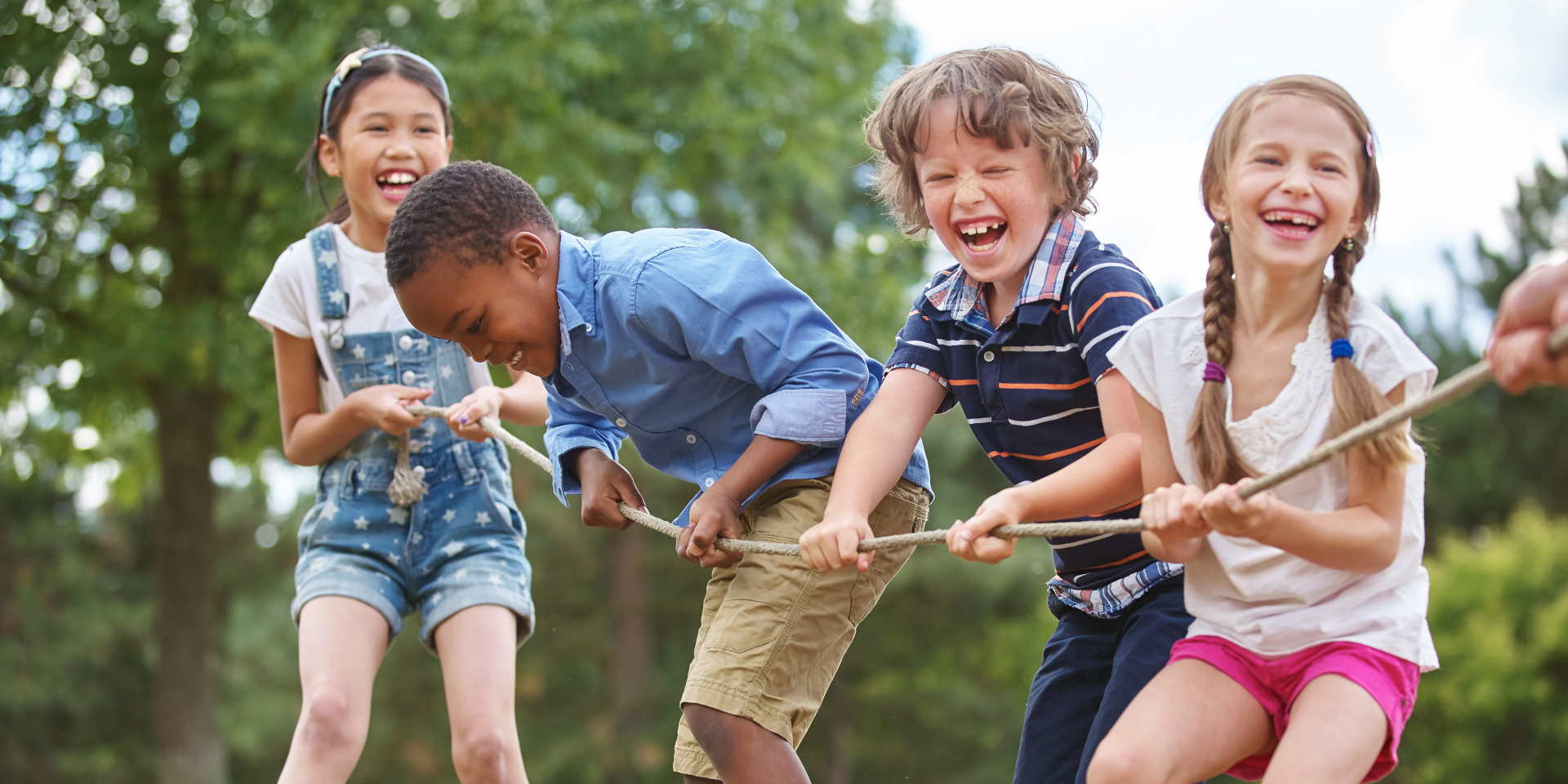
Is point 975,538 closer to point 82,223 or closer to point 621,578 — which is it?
point 82,223

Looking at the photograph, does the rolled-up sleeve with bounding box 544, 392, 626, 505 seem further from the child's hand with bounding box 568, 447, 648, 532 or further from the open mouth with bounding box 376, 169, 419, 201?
the open mouth with bounding box 376, 169, 419, 201

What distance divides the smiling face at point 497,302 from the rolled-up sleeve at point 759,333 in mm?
202

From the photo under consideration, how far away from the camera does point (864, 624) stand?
15.8 m

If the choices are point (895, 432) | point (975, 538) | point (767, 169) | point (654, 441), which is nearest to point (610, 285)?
point (654, 441)

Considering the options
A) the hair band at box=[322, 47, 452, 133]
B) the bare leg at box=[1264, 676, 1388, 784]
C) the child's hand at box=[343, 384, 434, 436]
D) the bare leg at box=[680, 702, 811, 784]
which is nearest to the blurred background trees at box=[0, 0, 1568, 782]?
the hair band at box=[322, 47, 452, 133]

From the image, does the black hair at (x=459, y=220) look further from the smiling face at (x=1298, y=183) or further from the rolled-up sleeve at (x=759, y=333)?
the smiling face at (x=1298, y=183)

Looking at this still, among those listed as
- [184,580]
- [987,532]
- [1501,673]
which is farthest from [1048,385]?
[1501,673]

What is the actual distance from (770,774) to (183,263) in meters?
7.63

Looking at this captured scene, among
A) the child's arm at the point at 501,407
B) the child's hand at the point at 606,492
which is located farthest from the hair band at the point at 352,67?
the child's hand at the point at 606,492

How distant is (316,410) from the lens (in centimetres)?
331

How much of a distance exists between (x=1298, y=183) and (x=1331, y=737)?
0.84 metres

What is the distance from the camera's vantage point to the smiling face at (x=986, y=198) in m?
2.49

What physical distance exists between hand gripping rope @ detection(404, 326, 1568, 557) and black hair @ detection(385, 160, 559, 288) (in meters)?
0.61

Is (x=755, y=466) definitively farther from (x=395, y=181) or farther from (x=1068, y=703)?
(x=395, y=181)
